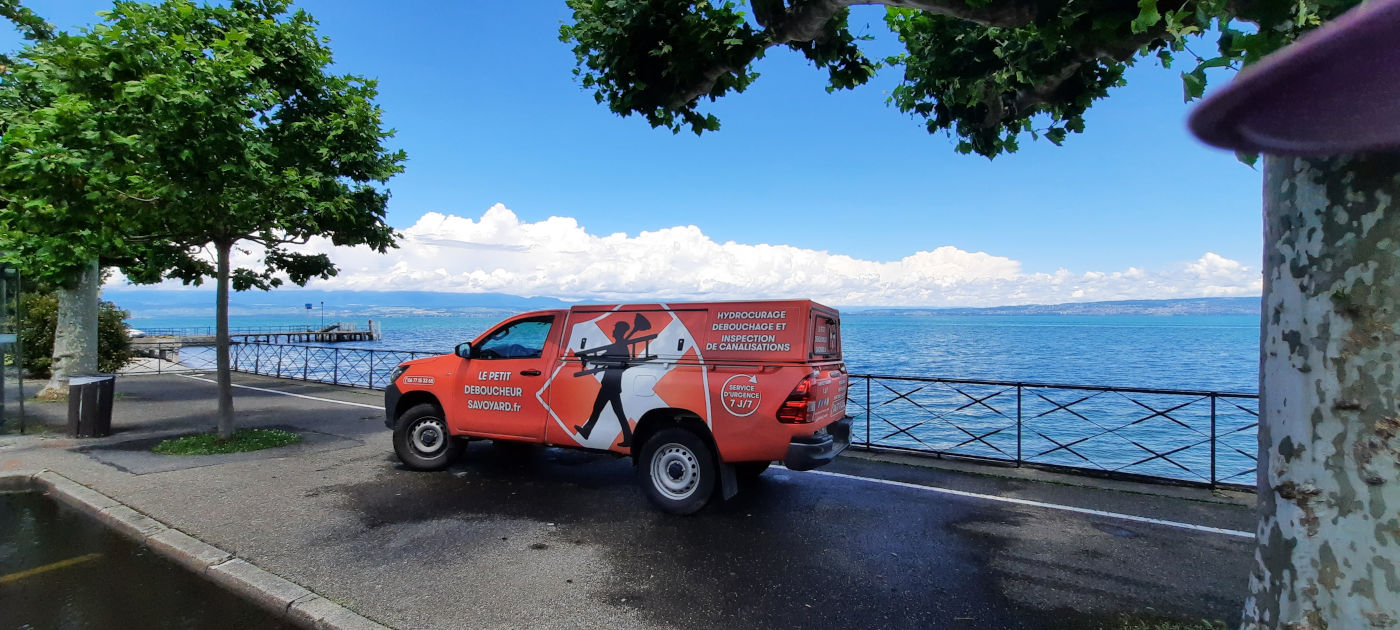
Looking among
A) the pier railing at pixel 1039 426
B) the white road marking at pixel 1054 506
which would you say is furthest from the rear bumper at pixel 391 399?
the pier railing at pixel 1039 426

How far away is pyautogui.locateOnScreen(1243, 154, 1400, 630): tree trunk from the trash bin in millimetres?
13224

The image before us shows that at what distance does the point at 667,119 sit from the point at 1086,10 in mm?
2811

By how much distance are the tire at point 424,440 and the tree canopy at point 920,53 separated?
4.67 metres

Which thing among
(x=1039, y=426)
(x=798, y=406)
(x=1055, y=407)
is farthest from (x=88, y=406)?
(x=1039, y=426)

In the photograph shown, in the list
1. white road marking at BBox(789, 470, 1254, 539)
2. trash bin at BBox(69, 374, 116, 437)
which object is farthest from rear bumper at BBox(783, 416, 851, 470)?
trash bin at BBox(69, 374, 116, 437)

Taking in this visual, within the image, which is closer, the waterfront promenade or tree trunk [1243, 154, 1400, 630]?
tree trunk [1243, 154, 1400, 630]

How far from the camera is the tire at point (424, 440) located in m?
7.64

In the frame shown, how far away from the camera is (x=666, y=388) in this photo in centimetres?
596

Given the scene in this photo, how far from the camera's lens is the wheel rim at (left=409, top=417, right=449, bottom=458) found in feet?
25.2

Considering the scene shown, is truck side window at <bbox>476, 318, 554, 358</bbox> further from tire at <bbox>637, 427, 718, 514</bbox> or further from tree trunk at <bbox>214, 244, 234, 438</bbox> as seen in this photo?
tree trunk at <bbox>214, 244, 234, 438</bbox>

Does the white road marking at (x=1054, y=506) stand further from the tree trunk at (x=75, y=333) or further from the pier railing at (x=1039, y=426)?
the tree trunk at (x=75, y=333)

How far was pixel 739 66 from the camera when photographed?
14.4ft

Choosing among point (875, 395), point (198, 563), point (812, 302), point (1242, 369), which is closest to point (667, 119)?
point (812, 302)

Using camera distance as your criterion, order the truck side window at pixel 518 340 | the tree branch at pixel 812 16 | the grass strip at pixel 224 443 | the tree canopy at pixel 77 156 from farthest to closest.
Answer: the grass strip at pixel 224 443, the truck side window at pixel 518 340, the tree canopy at pixel 77 156, the tree branch at pixel 812 16
